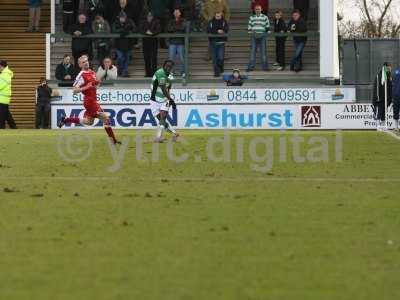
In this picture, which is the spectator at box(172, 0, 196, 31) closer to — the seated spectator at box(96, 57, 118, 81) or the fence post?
the fence post

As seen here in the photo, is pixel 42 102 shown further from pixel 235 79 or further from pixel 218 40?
pixel 218 40

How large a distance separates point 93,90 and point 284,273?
17.7 m

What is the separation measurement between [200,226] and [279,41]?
90.4 ft

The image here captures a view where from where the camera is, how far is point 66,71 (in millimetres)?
37594

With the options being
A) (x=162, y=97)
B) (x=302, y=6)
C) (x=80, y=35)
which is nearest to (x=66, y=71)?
(x=80, y=35)

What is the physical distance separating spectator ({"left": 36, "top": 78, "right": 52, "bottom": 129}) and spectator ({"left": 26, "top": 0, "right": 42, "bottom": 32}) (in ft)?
17.4

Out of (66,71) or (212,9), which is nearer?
(66,71)

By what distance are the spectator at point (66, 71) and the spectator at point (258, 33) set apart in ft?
19.5

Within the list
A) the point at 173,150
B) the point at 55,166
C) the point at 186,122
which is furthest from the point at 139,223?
the point at 186,122

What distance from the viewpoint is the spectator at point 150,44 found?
125 feet

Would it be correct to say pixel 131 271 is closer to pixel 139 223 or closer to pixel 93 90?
pixel 139 223

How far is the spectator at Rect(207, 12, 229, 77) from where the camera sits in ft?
127

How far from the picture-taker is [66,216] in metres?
12.6

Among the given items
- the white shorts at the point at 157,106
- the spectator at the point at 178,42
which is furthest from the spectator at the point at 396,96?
the white shorts at the point at 157,106
